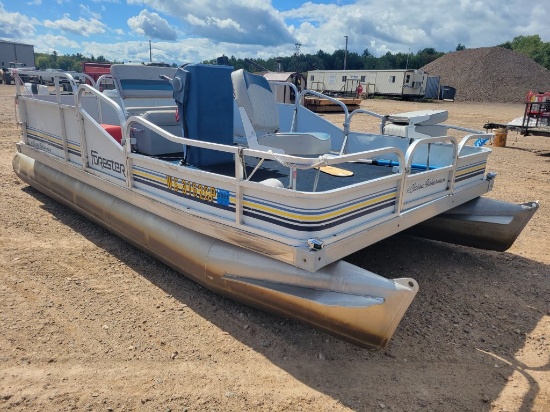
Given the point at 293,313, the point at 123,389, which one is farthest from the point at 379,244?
the point at 123,389

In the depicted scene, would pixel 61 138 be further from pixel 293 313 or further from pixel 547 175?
pixel 547 175

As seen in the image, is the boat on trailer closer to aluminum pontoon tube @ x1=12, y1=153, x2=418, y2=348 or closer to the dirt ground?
aluminum pontoon tube @ x1=12, y1=153, x2=418, y2=348

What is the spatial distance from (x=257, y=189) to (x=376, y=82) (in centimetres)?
3626

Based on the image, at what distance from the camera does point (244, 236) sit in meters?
3.14

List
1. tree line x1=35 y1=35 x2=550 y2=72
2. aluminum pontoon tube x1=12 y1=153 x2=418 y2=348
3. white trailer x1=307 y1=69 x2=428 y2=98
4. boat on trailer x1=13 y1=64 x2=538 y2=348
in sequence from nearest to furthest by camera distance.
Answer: aluminum pontoon tube x1=12 y1=153 x2=418 y2=348, boat on trailer x1=13 y1=64 x2=538 y2=348, white trailer x1=307 y1=69 x2=428 y2=98, tree line x1=35 y1=35 x2=550 y2=72

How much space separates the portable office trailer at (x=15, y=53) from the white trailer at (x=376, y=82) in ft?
105

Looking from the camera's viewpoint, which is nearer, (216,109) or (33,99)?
(216,109)

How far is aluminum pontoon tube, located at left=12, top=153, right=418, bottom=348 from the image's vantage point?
274 cm

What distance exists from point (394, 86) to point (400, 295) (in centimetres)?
3573

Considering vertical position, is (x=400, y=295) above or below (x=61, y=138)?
below

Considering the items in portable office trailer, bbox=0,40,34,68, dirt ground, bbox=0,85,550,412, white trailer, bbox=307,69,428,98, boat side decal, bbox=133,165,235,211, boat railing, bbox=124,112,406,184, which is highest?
portable office trailer, bbox=0,40,34,68

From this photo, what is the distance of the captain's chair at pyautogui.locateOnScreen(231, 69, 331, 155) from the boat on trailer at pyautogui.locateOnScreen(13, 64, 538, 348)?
0.01 meters

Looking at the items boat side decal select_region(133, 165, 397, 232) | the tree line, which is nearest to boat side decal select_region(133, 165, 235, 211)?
boat side decal select_region(133, 165, 397, 232)

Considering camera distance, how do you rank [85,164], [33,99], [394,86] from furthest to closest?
[394,86], [33,99], [85,164]
